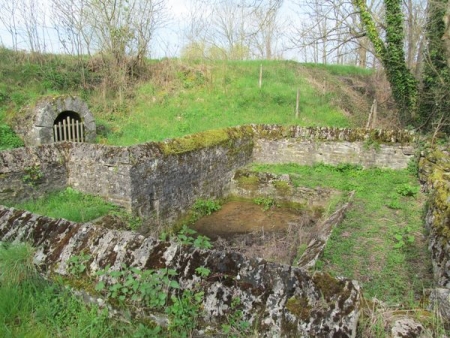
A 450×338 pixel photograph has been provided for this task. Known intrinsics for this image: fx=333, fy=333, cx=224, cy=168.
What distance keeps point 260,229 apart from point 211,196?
2.18 m

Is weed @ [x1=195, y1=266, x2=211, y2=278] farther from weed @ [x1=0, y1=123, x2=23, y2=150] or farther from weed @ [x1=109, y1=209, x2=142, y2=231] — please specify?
weed @ [x1=0, y1=123, x2=23, y2=150]

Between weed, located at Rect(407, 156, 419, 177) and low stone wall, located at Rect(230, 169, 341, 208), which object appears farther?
weed, located at Rect(407, 156, 419, 177)

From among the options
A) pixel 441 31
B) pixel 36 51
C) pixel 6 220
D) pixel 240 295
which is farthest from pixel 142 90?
pixel 240 295

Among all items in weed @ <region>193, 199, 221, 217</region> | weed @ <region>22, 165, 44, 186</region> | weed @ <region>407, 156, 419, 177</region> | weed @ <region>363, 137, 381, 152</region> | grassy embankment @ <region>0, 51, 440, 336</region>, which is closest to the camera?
grassy embankment @ <region>0, 51, 440, 336</region>

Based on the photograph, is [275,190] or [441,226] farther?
[275,190]

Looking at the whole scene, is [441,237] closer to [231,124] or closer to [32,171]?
[32,171]

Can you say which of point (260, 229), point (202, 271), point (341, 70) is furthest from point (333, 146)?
point (341, 70)

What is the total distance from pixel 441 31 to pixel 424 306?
13.1m

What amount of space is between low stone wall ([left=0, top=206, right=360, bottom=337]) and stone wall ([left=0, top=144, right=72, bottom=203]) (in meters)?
4.54

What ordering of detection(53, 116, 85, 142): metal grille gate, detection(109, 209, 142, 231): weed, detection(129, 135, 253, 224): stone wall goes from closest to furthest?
detection(109, 209, 142, 231): weed → detection(129, 135, 253, 224): stone wall → detection(53, 116, 85, 142): metal grille gate

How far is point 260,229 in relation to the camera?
895 centimetres

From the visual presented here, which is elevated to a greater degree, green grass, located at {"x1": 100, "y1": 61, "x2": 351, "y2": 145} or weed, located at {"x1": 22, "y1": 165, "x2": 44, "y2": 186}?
green grass, located at {"x1": 100, "y1": 61, "x2": 351, "y2": 145}

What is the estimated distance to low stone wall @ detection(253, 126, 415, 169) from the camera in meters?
11.0

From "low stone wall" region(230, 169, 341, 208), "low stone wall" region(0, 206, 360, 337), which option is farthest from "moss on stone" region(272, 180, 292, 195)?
"low stone wall" region(0, 206, 360, 337)
